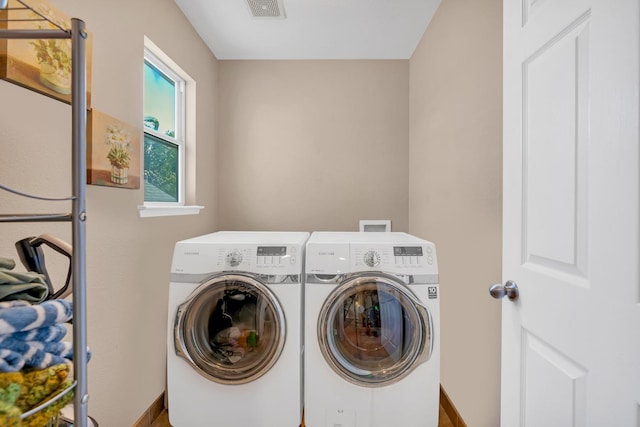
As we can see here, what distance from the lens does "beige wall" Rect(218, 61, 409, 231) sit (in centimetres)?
292

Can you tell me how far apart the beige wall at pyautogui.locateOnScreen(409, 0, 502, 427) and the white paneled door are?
49cm

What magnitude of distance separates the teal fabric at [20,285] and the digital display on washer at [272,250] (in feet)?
3.46

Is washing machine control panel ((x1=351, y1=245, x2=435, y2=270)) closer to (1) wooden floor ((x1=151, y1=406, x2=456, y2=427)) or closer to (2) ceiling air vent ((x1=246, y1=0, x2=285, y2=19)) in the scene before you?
(1) wooden floor ((x1=151, y1=406, x2=456, y2=427))

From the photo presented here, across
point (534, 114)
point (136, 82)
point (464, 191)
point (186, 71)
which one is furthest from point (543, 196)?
point (186, 71)

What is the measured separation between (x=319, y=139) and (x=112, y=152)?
1.74 metres

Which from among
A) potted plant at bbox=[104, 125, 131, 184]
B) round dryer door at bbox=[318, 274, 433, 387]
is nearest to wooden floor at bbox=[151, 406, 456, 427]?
round dryer door at bbox=[318, 274, 433, 387]

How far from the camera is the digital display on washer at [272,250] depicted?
1697 millimetres

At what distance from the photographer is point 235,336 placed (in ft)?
5.52

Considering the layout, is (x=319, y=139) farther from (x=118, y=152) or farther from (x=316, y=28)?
(x=118, y=152)

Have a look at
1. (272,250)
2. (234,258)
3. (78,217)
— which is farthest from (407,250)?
(78,217)

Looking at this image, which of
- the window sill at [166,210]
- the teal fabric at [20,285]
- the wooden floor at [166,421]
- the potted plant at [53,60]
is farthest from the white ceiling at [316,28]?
the wooden floor at [166,421]

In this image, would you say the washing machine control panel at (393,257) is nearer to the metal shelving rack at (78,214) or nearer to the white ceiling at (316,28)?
the metal shelving rack at (78,214)

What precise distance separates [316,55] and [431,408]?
2.69m

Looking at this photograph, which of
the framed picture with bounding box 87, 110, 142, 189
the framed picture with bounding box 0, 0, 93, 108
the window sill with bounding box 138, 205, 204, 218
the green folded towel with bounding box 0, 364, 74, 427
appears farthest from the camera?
the window sill with bounding box 138, 205, 204, 218
